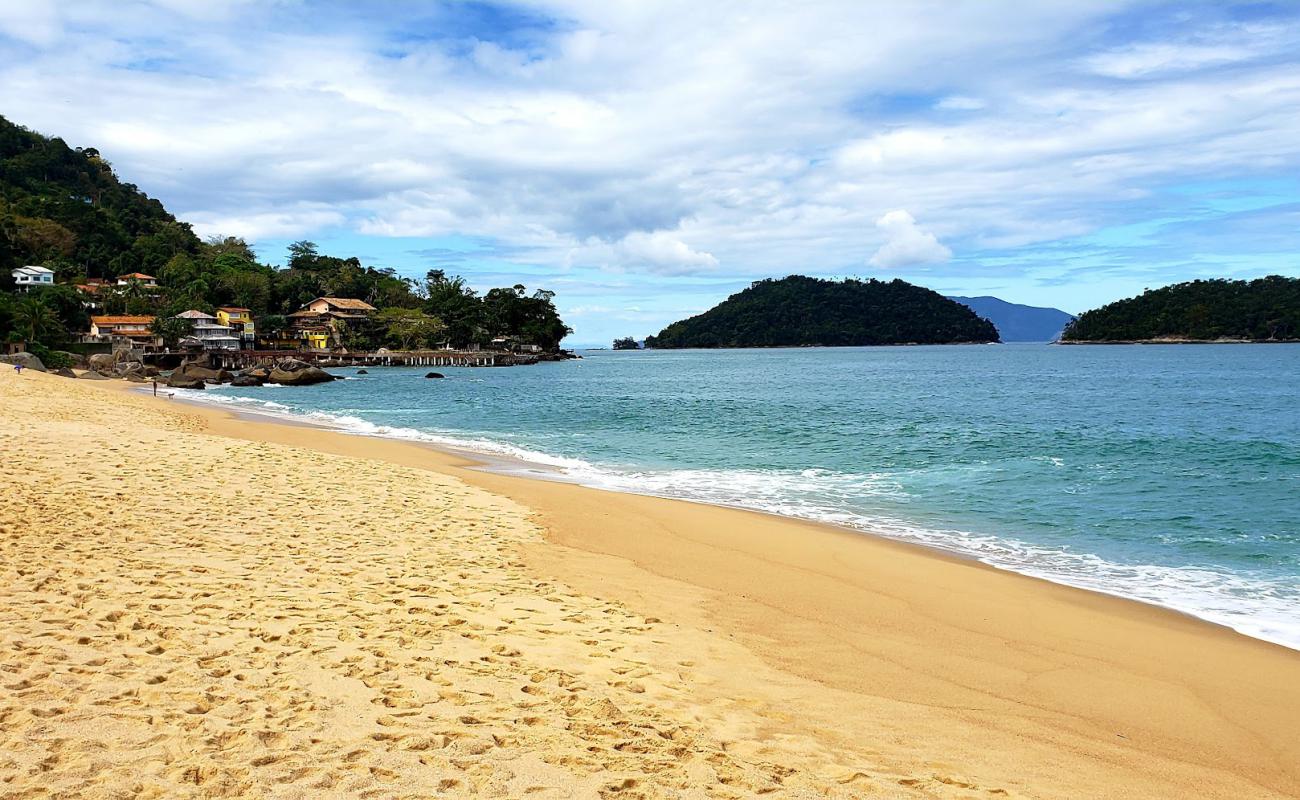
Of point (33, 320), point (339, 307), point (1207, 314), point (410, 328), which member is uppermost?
point (1207, 314)

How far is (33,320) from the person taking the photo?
69562 mm

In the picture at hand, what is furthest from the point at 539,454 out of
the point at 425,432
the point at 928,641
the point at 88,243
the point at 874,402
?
the point at 88,243

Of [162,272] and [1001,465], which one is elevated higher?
[162,272]

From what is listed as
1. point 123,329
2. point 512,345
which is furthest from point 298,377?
point 512,345

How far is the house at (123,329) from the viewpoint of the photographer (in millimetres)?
89125

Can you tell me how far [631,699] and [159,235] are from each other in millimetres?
158239

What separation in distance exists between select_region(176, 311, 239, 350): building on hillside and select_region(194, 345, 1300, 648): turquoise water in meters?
60.4

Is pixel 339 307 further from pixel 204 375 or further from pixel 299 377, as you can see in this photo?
pixel 299 377

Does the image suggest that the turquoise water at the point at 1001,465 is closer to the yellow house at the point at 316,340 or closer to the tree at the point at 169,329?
the tree at the point at 169,329

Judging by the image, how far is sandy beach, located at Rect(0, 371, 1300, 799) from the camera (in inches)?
165

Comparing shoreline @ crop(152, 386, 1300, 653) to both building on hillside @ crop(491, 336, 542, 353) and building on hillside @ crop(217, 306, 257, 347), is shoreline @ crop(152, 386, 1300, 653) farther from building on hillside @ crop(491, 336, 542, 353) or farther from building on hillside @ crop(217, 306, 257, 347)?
building on hillside @ crop(491, 336, 542, 353)

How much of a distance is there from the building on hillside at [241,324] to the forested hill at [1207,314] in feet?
583

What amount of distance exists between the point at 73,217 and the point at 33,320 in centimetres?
6978

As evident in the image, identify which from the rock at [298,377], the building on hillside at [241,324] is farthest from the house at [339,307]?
the rock at [298,377]
